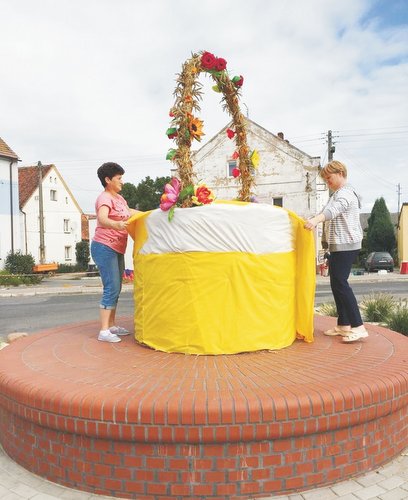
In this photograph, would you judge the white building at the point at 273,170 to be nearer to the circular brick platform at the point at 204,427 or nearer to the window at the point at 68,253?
the window at the point at 68,253

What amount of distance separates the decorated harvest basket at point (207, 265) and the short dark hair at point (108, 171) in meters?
0.55

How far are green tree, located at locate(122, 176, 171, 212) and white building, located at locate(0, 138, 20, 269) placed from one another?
22846 millimetres

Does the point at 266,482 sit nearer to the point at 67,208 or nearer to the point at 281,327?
the point at 281,327

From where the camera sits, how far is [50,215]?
38.1m

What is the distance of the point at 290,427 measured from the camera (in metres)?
2.57

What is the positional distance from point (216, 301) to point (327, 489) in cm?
159

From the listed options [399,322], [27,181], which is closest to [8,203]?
[27,181]

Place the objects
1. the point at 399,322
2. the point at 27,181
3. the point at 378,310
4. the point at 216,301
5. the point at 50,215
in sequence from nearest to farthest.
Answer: the point at 216,301 < the point at 399,322 < the point at 378,310 < the point at 27,181 < the point at 50,215

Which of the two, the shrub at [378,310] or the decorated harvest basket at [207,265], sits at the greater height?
the decorated harvest basket at [207,265]

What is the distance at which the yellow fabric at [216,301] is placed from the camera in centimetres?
377

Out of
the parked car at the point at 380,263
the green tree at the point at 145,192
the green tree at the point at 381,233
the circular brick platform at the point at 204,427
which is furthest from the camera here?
the green tree at the point at 145,192

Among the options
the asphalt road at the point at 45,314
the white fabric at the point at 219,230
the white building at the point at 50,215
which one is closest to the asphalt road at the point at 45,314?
the asphalt road at the point at 45,314

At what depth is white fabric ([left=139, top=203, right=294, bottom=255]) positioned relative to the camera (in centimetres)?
387

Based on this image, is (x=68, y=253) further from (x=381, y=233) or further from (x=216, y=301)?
(x=216, y=301)
